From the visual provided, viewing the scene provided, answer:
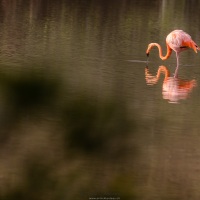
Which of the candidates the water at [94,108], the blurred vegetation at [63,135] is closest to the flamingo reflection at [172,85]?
the water at [94,108]

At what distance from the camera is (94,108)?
1.81m

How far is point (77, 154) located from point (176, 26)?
19.1 m

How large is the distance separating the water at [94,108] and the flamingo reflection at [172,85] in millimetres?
15

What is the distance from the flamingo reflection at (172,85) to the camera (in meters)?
10.5

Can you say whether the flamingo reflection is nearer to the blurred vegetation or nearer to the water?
the water

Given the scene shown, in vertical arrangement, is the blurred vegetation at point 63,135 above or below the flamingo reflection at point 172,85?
above

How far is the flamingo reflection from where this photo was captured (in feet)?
34.3

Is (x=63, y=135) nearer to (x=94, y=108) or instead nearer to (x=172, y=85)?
(x=94, y=108)

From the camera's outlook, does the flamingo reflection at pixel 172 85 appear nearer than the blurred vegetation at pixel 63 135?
No

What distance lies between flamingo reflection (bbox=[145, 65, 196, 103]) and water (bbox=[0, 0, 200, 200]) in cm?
1

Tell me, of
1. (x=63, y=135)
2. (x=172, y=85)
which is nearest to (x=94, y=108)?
(x=63, y=135)

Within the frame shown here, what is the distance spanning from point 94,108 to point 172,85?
9694 millimetres

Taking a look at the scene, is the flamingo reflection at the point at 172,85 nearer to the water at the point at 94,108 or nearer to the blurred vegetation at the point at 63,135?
the water at the point at 94,108

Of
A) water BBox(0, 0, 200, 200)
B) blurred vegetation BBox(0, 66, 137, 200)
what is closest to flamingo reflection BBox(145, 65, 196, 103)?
water BBox(0, 0, 200, 200)
